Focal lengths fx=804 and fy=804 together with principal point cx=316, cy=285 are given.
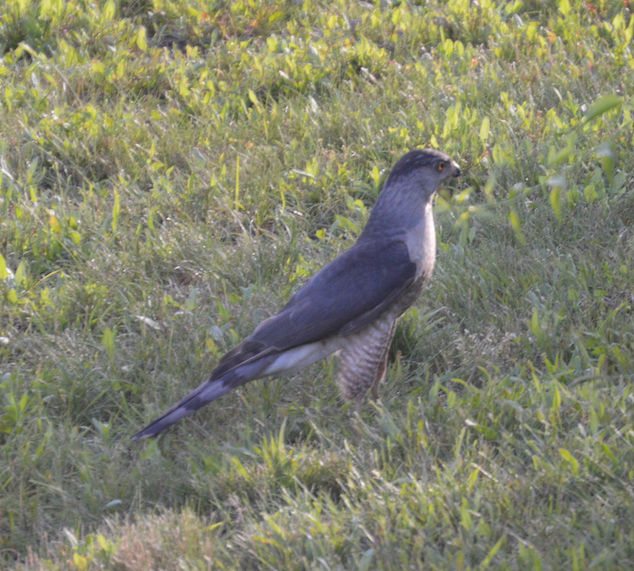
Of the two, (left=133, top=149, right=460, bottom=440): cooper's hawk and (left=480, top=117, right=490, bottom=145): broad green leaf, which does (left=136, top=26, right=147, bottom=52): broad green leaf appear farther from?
(left=133, top=149, right=460, bottom=440): cooper's hawk

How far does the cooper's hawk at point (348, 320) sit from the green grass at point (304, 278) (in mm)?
164

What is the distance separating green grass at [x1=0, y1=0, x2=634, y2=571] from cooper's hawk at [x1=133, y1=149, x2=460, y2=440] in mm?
164

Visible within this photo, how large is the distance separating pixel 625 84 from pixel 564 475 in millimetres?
3806

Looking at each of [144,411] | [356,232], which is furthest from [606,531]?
[356,232]

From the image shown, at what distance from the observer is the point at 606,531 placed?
2697 millimetres

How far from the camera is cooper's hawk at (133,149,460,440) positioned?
3.76m

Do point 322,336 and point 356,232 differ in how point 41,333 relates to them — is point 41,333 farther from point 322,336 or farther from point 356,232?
point 356,232

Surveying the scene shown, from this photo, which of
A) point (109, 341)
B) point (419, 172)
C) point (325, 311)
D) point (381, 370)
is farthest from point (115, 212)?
point (381, 370)

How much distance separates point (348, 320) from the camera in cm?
394

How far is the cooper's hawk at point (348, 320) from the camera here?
3.76 m

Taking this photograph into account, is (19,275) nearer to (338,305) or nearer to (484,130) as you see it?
(338,305)

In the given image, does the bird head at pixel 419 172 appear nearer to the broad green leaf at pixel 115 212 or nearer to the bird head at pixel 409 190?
the bird head at pixel 409 190

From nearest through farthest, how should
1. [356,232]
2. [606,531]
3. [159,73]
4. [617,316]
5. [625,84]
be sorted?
1. [606,531]
2. [617,316]
3. [356,232]
4. [625,84]
5. [159,73]

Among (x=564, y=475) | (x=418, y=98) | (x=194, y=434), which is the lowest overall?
(x=194, y=434)
